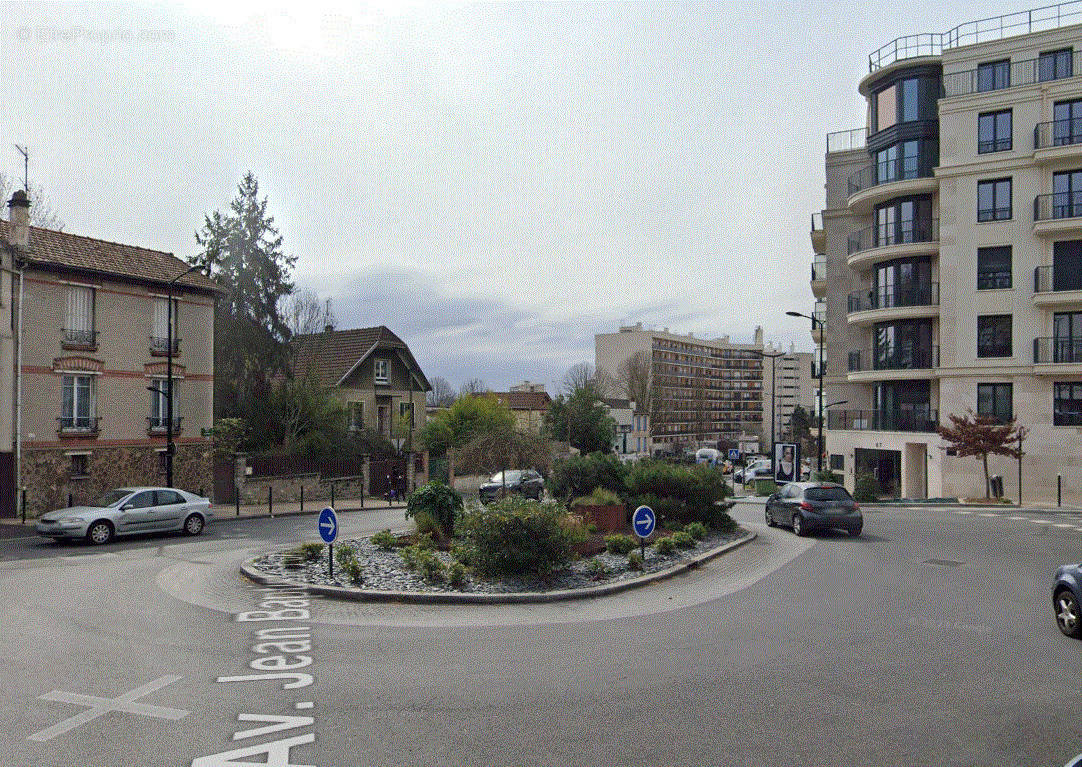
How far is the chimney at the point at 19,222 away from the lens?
82.5ft

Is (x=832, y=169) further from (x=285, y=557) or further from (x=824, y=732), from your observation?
(x=824, y=732)

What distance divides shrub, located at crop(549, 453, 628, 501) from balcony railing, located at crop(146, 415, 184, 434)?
17256 mm

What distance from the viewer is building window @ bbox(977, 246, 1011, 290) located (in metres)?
34.9

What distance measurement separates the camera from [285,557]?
1531 cm

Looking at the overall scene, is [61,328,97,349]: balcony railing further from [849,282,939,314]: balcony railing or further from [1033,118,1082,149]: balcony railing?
[1033,118,1082,149]: balcony railing

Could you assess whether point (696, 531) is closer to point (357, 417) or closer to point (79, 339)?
point (79, 339)

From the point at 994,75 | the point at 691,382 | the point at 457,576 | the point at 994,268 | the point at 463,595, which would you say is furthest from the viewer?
the point at 691,382

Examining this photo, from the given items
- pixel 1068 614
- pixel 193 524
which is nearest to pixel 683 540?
pixel 1068 614

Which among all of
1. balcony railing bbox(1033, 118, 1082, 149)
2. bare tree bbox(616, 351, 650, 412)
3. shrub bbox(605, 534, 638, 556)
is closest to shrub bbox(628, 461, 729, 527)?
shrub bbox(605, 534, 638, 556)

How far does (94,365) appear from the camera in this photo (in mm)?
27734

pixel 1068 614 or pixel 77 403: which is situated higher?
pixel 77 403

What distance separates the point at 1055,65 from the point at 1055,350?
12547 millimetres

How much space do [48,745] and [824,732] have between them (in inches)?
244

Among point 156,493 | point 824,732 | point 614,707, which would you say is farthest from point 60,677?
point 156,493
